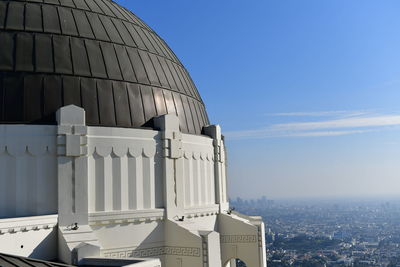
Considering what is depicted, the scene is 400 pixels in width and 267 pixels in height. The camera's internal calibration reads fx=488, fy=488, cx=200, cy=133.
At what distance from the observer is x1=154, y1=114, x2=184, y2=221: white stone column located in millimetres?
17859

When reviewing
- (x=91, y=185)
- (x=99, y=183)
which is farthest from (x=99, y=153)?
(x=91, y=185)

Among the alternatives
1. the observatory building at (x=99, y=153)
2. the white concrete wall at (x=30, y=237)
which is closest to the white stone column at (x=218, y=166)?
the observatory building at (x=99, y=153)

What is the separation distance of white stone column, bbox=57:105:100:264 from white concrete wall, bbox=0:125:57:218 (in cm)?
27

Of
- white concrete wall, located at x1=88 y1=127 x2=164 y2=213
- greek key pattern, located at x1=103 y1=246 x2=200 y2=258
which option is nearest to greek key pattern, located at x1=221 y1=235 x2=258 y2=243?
greek key pattern, located at x1=103 y1=246 x2=200 y2=258

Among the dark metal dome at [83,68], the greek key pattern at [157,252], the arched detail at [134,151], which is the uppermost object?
the dark metal dome at [83,68]

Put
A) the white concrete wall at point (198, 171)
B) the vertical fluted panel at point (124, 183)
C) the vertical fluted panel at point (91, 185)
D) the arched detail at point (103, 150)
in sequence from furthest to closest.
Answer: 1. the white concrete wall at point (198, 171)
2. the vertical fluted panel at point (124, 183)
3. the arched detail at point (103, 150)
4. the vertical fluted panel at point (91, 185)

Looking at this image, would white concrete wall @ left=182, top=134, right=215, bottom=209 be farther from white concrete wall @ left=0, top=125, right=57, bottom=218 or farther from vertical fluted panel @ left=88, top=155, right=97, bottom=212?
white concrete wall @ left=0, top=125, right=57, bottom=218

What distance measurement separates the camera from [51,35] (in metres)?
17.8

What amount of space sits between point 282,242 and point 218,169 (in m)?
125

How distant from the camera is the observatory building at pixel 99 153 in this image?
15305 mm

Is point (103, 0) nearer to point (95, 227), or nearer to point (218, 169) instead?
point (218, 169)

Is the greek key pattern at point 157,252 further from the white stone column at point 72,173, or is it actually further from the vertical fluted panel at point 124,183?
the white stone column at point 72,173

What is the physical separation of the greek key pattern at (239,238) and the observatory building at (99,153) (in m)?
0.06

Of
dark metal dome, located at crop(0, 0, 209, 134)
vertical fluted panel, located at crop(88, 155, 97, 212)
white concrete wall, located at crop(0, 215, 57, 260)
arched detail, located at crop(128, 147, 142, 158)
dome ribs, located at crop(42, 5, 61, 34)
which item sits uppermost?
dome ribs, located at crop(42, 5, 61, 34)
